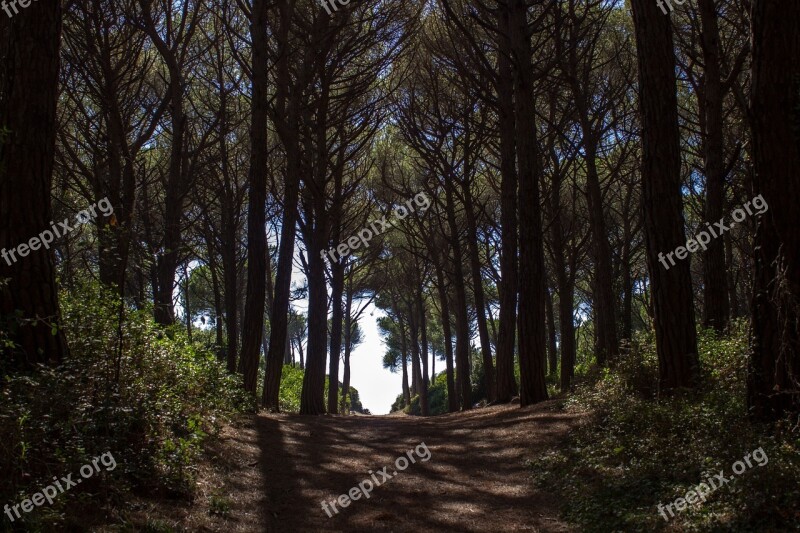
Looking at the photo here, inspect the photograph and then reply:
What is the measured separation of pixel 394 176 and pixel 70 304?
618 inches

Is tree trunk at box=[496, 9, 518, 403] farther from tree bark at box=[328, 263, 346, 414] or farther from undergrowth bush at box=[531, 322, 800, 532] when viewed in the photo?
tree bark at box=[328, 263, 346, 414]

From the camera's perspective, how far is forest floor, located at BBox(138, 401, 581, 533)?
538 centimetres

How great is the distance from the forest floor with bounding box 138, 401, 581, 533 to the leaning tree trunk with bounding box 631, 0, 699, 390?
162 cm

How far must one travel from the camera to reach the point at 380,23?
1483 cm

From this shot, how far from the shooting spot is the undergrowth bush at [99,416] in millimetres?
4250

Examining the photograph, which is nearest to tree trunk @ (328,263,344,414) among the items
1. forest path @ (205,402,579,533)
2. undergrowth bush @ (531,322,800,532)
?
forest path @ (205,402,579,533)

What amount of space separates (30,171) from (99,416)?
2.40 m

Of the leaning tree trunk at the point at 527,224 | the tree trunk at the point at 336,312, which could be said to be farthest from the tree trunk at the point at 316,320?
the leaning tree trunk at the point at 527,224

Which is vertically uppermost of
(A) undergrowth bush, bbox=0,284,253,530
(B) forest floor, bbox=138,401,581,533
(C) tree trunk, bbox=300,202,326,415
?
(C) tree trunk, bbox=300,202,326,415

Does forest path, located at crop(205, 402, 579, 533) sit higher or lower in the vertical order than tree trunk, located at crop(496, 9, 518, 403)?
lower

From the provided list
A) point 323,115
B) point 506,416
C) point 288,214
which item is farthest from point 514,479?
point 323,115

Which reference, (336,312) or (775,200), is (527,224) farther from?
(336,312)

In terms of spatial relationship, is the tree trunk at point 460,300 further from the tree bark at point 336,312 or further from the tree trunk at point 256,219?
the tree trunk at point 256,219

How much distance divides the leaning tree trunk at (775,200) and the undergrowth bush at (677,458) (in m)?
0.39
